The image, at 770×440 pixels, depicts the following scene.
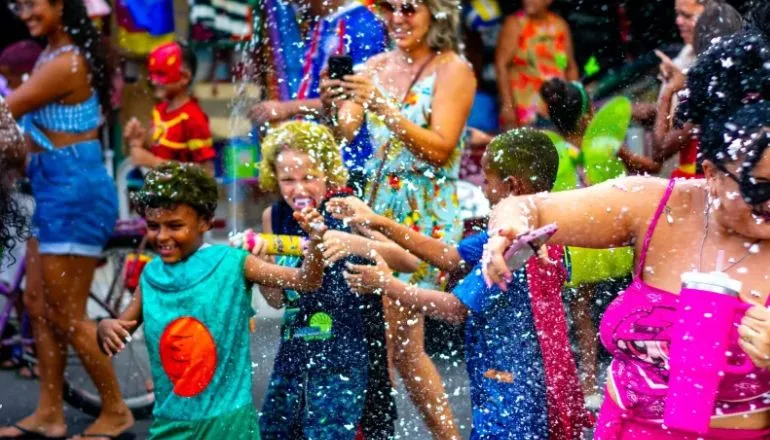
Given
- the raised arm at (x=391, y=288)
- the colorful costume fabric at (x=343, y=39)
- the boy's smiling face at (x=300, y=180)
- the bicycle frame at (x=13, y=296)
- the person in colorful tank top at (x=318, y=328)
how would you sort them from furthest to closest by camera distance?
the bicycle frame at (x=13, y=296) → the colorful costume fabric at (x=343, y=39) → the boy's smiling face at (x=300, y=180) → the person in colorful tank top at (x=318, y=328) → the raised arm at (x=391, y=288)

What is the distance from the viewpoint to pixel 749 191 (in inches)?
105

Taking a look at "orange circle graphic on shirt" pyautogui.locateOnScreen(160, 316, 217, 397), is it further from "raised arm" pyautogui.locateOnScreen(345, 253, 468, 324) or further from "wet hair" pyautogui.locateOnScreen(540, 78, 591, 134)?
"wet hair" pyautogui.locateOnScreen(540, 78, 591, 134)

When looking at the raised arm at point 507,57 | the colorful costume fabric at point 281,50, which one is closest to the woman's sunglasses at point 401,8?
the colorful costume fabric at point 281,50

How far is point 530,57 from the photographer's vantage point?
7.73m

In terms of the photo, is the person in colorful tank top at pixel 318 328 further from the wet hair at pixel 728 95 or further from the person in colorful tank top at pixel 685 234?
the wet hair at pixel 728 95

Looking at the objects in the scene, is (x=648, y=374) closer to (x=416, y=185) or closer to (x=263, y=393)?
(x=416, y=185)

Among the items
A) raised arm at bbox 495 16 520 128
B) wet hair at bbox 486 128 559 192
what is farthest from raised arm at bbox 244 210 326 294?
raised arm at bbox 495 16 520 128

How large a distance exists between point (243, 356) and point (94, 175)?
1820 millimetres

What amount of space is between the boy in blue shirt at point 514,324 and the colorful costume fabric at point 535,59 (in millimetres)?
3715

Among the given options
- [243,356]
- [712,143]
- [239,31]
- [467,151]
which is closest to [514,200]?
[712,143]

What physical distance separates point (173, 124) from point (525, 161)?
2.90 metres

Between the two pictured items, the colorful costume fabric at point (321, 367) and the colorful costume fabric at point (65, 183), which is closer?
the colorful costume fabric at point (321, 367)

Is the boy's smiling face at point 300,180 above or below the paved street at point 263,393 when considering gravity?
above

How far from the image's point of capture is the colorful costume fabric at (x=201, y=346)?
156 inches
